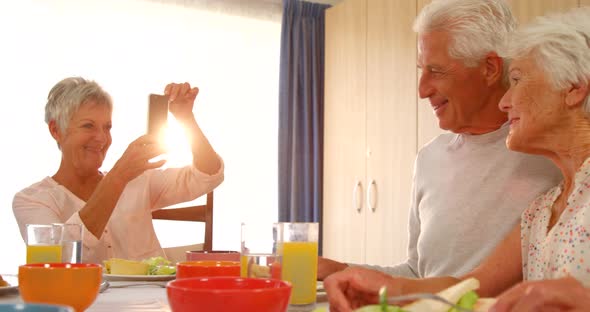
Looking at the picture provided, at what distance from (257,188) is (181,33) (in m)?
1.12

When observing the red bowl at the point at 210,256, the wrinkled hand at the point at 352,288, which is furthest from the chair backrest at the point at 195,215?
the wrinkled hand at the point at 352,288

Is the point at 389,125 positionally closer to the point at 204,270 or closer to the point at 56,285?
the point at 204,270

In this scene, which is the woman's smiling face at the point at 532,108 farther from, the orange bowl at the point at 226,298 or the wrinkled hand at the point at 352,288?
the orange bowl at the point at 226,298

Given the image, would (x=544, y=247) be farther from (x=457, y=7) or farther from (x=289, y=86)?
(x=289, y=86)

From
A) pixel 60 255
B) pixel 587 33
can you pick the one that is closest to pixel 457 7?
pixel 587 33

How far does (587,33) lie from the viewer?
1.36m

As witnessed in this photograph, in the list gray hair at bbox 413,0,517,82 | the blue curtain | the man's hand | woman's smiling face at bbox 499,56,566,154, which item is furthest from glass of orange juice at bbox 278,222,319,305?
the blue curtain

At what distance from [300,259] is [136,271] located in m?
0.51

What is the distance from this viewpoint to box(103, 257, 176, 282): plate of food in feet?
4.81

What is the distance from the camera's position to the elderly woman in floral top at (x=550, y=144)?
4.24ft

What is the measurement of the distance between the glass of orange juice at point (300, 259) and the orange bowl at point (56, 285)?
367 mm

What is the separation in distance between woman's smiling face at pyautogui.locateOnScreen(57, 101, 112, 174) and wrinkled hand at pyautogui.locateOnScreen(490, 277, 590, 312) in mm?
1695

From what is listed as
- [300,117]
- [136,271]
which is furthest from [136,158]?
[300,117]

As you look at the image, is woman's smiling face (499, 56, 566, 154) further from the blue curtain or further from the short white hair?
the blue curtain
